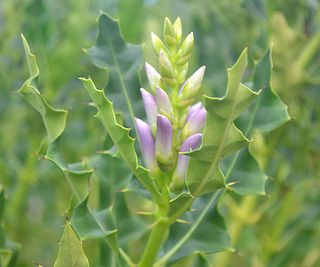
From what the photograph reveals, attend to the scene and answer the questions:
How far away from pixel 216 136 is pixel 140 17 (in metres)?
0.98

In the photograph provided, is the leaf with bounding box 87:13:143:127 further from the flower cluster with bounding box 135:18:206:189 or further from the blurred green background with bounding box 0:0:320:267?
the blurred green background with bounding box 0:0:320:267

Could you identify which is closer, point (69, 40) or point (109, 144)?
point (109, 144)

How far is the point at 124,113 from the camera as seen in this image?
152 cm

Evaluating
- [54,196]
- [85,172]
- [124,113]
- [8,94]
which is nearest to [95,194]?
[54,196]

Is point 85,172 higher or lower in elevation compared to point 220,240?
higher

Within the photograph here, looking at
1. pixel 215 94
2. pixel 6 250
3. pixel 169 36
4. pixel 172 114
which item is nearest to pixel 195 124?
pixel 172 114

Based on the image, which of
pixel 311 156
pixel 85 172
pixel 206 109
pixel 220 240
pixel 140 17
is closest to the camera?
pixel 206 109

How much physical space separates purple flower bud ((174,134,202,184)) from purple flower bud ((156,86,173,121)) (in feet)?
0.18

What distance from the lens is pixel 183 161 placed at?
1.23m

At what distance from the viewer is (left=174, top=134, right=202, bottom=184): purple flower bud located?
120 centimetres

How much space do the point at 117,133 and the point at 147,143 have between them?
69 mm

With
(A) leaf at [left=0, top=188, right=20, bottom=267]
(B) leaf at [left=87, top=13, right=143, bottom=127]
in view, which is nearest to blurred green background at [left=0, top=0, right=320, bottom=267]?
(A) leaf at [left=0, top=188, right=20, bottom=267]

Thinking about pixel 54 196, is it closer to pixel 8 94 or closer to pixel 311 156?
pixel 8 94

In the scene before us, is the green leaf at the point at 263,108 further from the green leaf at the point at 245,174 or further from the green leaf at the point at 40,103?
the green leaf at the point at 40,103
